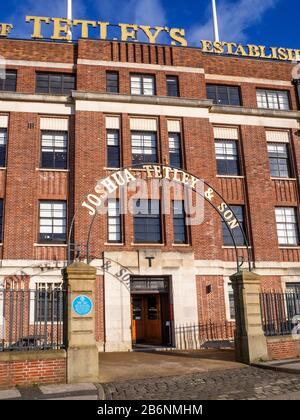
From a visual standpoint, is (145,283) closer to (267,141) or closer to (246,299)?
(246,299)

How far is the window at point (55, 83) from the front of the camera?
2364 centimetres

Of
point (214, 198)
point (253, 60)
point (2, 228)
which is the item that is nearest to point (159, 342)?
point (214, 198)

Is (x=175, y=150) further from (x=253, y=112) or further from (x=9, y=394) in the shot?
(x=9, y=394)

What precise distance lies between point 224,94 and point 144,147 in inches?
244

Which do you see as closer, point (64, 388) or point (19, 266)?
point (64, 388)

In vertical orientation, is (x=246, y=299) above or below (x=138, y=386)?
above

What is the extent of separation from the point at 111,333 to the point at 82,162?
8271mm

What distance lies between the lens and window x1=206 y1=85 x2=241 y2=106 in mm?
25641

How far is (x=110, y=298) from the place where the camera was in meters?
20.6

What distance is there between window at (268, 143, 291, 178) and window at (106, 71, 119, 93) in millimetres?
9266

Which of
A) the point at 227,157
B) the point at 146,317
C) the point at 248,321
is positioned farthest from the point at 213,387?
the point at 227,157

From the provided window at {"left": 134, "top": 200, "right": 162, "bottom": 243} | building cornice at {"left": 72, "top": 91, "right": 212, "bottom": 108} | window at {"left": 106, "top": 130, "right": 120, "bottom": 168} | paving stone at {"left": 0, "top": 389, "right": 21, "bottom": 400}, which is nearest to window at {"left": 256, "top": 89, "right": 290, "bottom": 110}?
building cornice at {"left": 72, "top": 91, "right": 212, "bottom": 108}

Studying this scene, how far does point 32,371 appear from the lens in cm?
1148

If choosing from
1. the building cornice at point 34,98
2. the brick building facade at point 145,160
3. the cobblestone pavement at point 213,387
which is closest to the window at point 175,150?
the brick building facade at point 145,160
